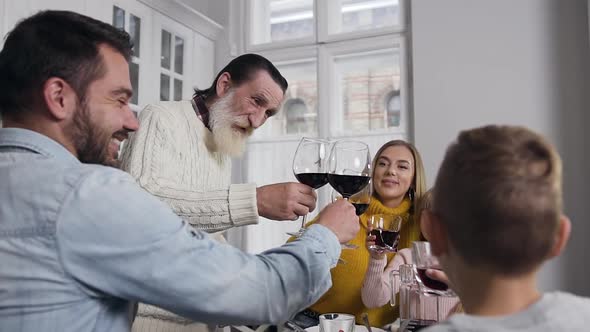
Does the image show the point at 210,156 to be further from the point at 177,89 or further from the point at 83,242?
the point at 177,89

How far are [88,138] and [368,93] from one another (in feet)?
10.6

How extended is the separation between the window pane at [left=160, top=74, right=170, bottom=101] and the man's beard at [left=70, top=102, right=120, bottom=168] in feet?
9.03

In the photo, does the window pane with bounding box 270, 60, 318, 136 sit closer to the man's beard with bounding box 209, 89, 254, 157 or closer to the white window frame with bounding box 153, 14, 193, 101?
the white window frame with bounding box 153, 14, 193, 101

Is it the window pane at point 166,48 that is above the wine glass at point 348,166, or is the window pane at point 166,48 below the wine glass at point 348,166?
above

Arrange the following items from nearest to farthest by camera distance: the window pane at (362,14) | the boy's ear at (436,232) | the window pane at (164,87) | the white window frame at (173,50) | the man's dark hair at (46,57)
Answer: the boy's ear at (436,232)
the man's dark hair at (46,57)
the white window frame at (173,50)
the window pane at (164,87)
the window pane at (362,14)

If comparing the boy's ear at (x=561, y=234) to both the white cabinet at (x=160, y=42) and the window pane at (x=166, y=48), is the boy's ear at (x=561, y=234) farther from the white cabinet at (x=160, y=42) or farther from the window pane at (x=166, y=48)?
the window pane at (x=166, y=48)

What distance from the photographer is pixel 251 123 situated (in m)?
2.09

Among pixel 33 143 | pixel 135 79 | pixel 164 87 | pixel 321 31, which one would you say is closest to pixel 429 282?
pixel 33 143

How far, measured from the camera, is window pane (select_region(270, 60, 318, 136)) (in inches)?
162

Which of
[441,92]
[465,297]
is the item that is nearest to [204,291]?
[465,297]

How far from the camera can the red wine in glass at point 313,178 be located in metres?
1.39

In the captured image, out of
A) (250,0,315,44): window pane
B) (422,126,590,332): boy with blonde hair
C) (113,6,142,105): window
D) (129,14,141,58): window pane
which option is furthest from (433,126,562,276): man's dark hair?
(250,0,315,44): window pane

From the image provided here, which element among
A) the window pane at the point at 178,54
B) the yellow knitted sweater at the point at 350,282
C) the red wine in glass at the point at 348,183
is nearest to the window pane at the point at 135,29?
the window pane at the point at 178,54

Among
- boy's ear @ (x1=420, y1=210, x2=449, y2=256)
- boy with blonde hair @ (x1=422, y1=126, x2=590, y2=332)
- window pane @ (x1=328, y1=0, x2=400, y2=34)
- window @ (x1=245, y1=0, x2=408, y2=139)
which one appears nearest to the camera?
boy with blonde hair @ (x1=422, y1=126, x2=590, y2=332)
